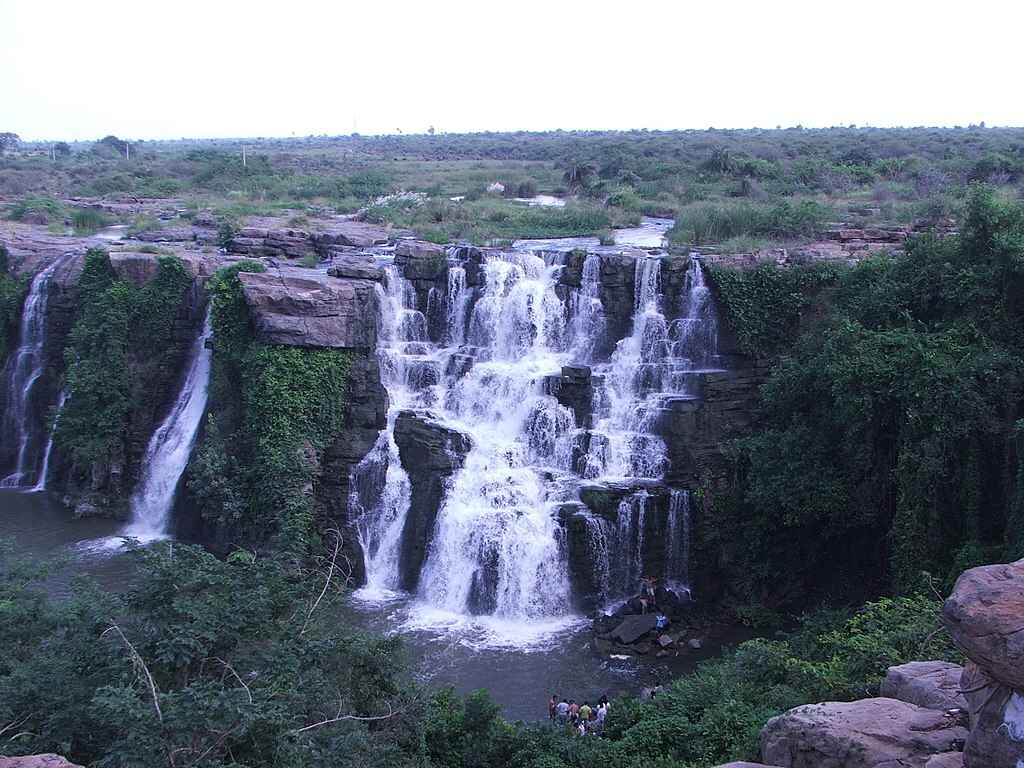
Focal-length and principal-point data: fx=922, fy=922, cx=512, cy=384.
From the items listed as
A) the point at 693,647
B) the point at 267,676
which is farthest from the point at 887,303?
the point at 267,676

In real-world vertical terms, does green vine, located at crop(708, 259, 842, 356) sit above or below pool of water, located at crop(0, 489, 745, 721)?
above

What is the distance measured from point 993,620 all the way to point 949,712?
1806 mm

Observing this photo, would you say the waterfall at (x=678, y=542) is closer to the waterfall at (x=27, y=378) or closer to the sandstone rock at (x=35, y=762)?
the sandstone rock at (x=35, y=762)

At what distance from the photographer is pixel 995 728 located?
21.1 ft

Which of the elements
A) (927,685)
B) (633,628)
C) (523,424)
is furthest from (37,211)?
(927,685)

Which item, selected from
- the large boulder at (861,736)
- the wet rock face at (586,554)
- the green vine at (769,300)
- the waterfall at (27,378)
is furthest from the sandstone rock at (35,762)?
the waterfall at (27,378)

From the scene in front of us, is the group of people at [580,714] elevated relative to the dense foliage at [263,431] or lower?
lower

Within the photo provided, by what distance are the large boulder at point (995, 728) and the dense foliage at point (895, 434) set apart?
8.22 meters

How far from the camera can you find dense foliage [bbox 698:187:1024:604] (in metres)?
15.5

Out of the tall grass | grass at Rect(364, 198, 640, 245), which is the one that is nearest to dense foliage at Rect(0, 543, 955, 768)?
the tall grass

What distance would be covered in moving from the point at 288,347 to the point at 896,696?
15.5 metres

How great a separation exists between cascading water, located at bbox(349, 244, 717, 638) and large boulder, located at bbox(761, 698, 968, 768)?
33.0ft

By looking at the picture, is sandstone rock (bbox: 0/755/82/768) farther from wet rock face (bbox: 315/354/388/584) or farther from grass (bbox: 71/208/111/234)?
grass (bbox: 71/208/111/234)

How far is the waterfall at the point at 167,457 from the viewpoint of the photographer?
2188 centimetres
